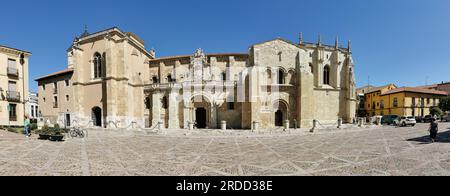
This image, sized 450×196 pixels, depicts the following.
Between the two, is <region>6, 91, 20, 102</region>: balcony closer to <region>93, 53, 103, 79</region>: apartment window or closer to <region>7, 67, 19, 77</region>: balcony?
<region>7, 67, 19, 77</region>: balcony

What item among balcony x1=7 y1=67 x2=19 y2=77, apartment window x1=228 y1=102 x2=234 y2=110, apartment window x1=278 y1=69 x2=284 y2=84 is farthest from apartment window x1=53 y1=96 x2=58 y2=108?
apartment window x1=278 y1=69 x2=284 y2=84

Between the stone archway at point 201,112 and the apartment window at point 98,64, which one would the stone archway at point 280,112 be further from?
the apartment window at point 98,64

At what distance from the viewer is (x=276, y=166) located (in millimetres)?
5992

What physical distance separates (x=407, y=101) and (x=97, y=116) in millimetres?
51749

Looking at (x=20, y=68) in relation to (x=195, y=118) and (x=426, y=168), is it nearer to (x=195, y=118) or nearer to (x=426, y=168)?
(x=195, y=118)

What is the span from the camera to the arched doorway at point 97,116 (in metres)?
23.0

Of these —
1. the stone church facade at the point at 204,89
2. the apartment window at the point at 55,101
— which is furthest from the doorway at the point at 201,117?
the apartment window at the point at 55,101

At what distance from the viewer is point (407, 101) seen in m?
34.1

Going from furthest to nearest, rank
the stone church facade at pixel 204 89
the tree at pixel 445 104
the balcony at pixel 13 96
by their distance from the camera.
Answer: the tree at pixel 445 104
the stone church facade at pixel 204 89
the balcony at pixel 13 96

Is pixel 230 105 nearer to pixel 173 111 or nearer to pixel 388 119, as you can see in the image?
pixel 173 111

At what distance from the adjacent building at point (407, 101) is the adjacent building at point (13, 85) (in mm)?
57898

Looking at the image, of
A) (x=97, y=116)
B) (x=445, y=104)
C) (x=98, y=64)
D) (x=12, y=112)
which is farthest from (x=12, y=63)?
(x=445, y=104)
